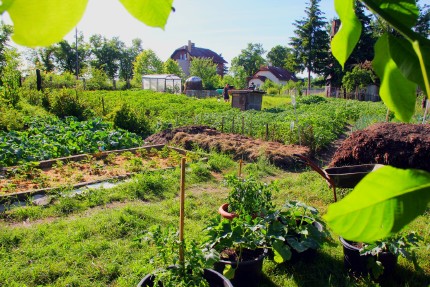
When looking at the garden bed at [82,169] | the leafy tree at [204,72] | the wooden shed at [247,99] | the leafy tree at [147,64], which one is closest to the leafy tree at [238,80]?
the leafy tree at [204,72]

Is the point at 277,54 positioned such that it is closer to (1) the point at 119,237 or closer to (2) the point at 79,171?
(2) the point at 79,171

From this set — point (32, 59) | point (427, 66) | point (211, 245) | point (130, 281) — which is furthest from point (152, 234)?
point (32, 59)

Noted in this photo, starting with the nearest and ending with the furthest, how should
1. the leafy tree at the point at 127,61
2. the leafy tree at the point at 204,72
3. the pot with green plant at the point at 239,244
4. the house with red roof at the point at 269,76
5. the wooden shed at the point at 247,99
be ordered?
1. the pot with green plant at the point at 239,244
2. the wooden shed at the point at 247,99
3. the leafy tree at the point at 204,72
4. the house with red roof at the point at 269,76
5. the leafy tree at the point at 127,61

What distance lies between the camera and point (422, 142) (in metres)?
5.43

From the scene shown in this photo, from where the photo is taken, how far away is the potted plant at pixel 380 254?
351 centimetres

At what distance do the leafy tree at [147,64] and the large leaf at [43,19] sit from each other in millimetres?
50932

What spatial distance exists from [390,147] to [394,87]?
581 centimetres

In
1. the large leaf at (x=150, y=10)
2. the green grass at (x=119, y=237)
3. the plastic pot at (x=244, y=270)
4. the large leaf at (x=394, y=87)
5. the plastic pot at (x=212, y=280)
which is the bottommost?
the green grass at (x=119, y=237)

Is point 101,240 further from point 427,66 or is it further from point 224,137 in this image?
point 224,137

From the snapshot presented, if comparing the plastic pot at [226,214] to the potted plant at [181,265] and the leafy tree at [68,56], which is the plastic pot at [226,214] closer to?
the potted plant at [181,265]

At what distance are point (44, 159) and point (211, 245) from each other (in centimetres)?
611

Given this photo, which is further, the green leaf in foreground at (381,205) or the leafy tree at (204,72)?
the leafy tree at (204,72)

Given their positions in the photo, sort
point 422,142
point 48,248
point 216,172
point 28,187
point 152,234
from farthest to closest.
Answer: point 216,172
point 28,187
point 422,142
point 48,248
point 152,234

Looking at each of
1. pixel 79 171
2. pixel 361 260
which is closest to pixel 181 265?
pixel 361 260
